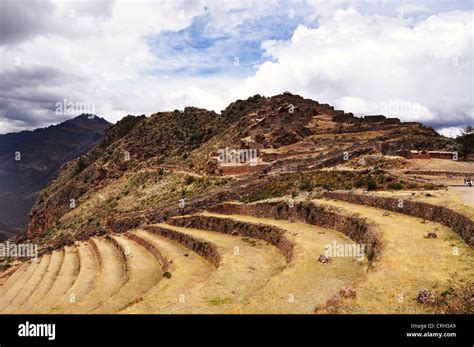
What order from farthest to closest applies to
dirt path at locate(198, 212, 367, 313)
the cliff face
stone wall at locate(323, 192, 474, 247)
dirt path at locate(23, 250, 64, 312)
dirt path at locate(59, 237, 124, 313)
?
the cliff face, dirt path at locate(23, 250, 64, 312), dirt path at locate(59, 237, 124, 313), stone wall at locate(323, 192, 474, 247), dirt path at locate(198, 212, 367, 313)

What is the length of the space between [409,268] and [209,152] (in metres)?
55.7

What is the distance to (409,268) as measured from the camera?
15672 millimetres

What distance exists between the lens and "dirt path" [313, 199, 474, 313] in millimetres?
13184

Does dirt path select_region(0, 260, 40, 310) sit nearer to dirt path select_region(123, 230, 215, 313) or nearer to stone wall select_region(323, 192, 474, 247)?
dirt path select_region(123, 230, 215, 313)

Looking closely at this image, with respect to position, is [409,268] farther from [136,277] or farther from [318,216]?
[136,277]

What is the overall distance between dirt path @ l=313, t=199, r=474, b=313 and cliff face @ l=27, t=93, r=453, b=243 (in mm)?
23269

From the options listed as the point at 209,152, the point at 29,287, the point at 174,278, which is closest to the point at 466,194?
the point at 174,278

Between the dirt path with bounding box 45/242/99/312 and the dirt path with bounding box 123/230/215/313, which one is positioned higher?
the dirt path with bounding box 123/230/215/313

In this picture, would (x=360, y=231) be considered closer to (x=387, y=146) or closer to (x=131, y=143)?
(x=387, y=146)

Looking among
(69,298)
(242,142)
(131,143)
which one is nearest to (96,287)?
(69,298)

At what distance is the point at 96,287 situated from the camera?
85.7ft

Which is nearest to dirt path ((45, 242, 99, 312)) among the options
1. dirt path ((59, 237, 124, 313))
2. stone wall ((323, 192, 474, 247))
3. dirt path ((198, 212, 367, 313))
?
dirt path ((59, 237, 124, 313))

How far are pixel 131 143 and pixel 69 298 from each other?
77781 mm

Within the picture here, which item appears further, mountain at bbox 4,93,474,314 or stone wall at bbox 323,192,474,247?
stone wall at bbox 323,192,474,247
